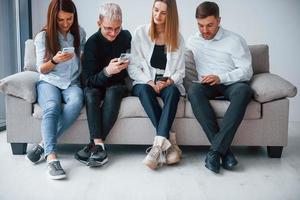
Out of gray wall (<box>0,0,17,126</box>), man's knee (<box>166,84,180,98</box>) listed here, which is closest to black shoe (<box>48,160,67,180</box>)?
man's knee (<box>166,84,180,98</box>)

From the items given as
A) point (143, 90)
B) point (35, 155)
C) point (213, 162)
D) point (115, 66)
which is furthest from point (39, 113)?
point (213, 162)

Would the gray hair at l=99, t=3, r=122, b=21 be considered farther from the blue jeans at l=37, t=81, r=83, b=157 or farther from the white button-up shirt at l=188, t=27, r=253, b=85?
the white button-up shirt at l=188, t=27, r=253, b=85

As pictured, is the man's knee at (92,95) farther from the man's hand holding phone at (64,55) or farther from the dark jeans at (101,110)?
the man's hand holding phone at (64,55)

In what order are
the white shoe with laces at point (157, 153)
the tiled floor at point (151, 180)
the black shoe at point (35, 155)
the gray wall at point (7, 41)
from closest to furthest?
the tiled floor at point (151, 180) < the white shoe with laces at point (157, 153) < the black shoe at point (35, 155) < the gray wall at point (7, 41)

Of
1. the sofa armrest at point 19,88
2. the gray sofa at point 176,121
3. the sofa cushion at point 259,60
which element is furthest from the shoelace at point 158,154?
the sofa cushion at point 259,60

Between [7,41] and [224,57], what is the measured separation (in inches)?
76.5

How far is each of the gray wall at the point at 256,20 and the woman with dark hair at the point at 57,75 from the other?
1120 millimetres

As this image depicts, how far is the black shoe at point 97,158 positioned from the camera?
2.14 m

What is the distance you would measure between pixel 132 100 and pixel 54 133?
514mm

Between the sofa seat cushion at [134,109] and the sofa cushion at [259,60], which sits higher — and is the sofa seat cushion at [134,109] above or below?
below

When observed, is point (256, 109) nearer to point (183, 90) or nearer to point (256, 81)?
point (256, 81)

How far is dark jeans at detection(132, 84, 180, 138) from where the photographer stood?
7.23 ft

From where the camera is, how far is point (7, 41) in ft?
10.9

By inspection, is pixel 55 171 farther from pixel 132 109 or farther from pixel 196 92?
pixel 196 92
